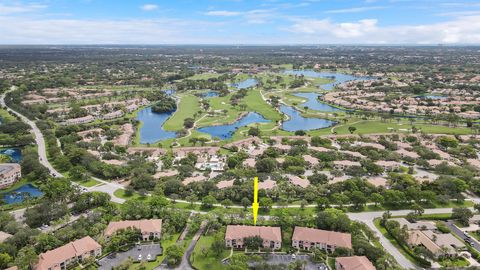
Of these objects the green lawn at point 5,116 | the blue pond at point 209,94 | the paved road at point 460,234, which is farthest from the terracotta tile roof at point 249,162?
the blue pond at point 209,94

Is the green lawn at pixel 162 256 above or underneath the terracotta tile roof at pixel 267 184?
underneath

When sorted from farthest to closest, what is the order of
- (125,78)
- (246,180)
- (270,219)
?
(125,78) < (246,180) < (270,219)

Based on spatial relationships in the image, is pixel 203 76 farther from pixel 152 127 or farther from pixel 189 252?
pixel 189 252

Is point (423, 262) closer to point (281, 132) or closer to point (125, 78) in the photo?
point (281, 132)

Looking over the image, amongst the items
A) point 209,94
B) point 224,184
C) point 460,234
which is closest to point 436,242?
point 460,234

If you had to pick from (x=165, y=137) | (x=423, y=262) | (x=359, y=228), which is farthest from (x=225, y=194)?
(x=165, y=137)

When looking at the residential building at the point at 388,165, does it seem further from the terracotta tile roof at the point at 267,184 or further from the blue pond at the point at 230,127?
the blue pond at the point at 230,127
